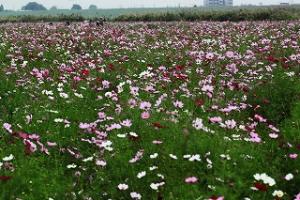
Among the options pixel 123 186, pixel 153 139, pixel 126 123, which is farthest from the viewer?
pixel 126 123

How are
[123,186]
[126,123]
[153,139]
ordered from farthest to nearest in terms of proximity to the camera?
[126,123] < [153,139] < [123,186]

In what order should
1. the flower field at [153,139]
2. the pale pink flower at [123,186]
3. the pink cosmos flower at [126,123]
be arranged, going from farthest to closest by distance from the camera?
1. the pink cosmos flower at [126,123]
2. the flower field at [153,139]
3. the pale pink flower at [123,186]

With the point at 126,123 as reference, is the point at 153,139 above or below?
below

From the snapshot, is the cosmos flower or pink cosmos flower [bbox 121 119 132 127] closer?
the cosmos flower

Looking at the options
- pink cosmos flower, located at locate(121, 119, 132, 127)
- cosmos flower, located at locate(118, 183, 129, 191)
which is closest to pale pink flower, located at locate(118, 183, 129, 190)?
cosmos flower, located at locate(118, 183, 129, 191)

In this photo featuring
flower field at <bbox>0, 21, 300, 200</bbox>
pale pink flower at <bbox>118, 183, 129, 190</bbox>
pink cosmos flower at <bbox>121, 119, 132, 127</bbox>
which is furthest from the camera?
pink cosmos flower at <bbox>121, 119, 132, 127</bbox>

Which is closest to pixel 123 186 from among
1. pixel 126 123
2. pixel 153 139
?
pixel 153 139

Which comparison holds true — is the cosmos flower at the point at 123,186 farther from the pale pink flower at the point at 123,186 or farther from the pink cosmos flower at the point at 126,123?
the pink cosmos flower at the point at 126,123

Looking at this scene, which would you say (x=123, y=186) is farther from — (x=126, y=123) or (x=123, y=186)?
(x=126, y=123)

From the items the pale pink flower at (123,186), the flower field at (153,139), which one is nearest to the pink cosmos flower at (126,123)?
the flower field at (153,139)

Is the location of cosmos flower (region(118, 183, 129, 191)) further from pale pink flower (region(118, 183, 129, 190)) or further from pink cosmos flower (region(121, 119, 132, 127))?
pink cosmos flower (region(121, 119, 132, 127))

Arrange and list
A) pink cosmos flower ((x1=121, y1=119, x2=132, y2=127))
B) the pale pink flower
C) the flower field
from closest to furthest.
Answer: the pale pink flower
the flower field
pink cosmos flower ((x1=121, y1=119, x2=132, y2=127))

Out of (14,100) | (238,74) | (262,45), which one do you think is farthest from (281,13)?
(14,100)

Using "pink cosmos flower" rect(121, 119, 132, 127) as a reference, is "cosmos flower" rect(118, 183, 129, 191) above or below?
below
